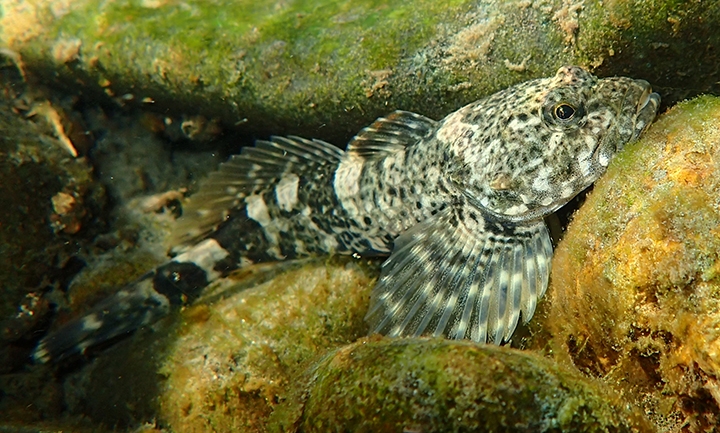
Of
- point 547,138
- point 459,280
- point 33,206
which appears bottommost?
point 459,280

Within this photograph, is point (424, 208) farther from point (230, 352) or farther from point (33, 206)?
point (33, 206)

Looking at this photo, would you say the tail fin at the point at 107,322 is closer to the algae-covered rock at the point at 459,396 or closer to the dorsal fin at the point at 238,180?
the dorsal fin at the point at 238,180

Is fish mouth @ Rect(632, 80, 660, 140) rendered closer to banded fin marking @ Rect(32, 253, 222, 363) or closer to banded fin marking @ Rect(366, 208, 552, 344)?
banded fin marking @ Rect(366, 208, 552, 344)

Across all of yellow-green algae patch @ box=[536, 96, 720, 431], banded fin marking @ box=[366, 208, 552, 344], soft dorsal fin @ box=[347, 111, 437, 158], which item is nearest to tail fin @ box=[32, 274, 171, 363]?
banded fin marking @ box=[366, 208, 552, 344]

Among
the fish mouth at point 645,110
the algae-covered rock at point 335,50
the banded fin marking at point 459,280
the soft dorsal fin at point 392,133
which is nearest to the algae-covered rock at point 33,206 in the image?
the algae-covered rock at point 335,50

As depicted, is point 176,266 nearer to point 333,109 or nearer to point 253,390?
point 253,390

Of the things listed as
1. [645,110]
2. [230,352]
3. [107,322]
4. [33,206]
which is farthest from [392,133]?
[33,206]

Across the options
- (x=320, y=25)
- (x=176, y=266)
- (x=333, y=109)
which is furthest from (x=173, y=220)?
(x=320, y=25)
